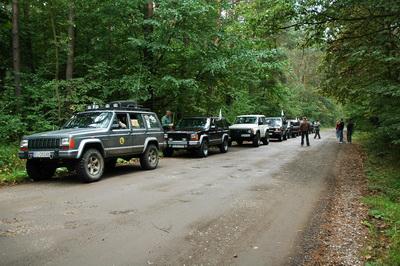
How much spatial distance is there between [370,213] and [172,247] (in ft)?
13.6

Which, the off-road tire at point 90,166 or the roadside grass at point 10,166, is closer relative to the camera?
the off-road tire at point 90,166

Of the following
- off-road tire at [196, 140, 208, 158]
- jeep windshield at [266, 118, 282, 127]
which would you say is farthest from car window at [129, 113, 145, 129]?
jeep windshield at [266, 118, 282, 127]

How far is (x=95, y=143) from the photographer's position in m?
9.95

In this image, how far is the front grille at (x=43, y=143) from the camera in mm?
9250

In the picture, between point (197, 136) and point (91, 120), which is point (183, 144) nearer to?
point (197, 136)

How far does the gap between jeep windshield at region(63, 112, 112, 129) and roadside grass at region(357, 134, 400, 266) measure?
7308mm

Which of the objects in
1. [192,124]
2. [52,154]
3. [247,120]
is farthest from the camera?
[247,120]

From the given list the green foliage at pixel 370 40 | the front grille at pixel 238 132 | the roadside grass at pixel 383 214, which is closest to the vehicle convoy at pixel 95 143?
the green foliage at pixel 370 40

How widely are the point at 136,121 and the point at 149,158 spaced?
1.36m

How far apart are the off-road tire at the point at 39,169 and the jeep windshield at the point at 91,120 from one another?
1.27 meters

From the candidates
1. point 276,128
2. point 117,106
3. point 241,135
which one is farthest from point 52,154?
point 276,128

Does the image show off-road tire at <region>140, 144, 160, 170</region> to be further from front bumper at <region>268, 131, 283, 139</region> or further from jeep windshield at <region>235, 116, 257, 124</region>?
front bumper at <region>268, 131, 283, 139</region>

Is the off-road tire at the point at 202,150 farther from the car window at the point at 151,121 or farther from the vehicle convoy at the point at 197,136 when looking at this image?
the car window at the point at 151,121

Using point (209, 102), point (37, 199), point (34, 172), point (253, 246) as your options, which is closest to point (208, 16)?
point (209, 102)
